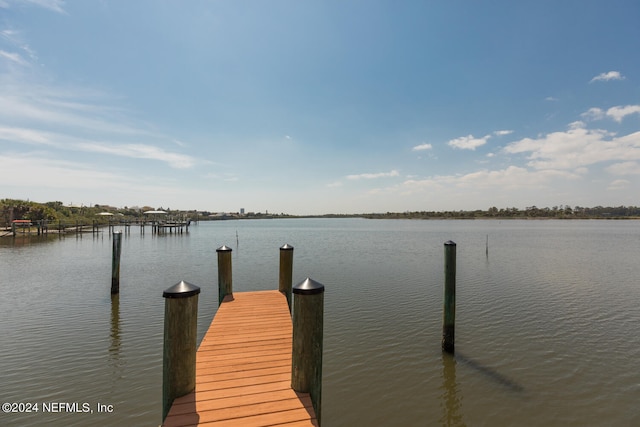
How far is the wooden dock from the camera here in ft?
13.1

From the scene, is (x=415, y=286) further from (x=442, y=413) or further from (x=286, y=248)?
(x=442, y=413)

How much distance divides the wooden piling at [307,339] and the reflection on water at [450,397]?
3161 mm

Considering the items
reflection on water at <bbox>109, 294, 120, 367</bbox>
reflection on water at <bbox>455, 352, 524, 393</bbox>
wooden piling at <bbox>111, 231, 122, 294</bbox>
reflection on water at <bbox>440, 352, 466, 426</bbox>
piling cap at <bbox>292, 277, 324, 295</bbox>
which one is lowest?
reflection on water at <bbox>440, 352, 466, 426</bbox>

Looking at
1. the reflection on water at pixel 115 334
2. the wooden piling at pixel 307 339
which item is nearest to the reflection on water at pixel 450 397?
the wooden piling at pixel 307 339

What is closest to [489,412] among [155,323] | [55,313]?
[155,323]

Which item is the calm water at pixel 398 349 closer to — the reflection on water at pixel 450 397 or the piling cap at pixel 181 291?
the reflection on water at pixel 450 397

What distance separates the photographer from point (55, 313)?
11914mm

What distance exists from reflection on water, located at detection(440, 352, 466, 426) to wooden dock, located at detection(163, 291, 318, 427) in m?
3.46

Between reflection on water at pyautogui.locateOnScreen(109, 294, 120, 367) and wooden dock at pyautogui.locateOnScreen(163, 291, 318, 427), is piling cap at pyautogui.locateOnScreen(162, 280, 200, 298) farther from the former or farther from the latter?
reflection on water at pyautogui.locateOnScreen(109, 294, 120, 367)

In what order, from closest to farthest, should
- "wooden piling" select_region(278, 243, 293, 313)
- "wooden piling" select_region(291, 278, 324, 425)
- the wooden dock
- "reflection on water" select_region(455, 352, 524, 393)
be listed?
1. the wooden dock
2. "wooden piling" select_region(291, 278, 324, 425)
3. "reflection on water" select_region(455, 352, 524, 393)
4. "wooden piling" select_region(278, 243, 293, 313)

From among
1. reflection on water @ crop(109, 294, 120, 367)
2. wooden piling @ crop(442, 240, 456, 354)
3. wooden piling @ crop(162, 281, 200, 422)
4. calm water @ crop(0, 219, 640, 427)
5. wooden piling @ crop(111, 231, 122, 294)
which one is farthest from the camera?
wooden piling @ crop(111, 231, 122, 294)

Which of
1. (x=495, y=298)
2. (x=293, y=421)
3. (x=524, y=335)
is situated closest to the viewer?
(x=293, y=421)

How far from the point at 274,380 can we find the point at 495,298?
13487mm

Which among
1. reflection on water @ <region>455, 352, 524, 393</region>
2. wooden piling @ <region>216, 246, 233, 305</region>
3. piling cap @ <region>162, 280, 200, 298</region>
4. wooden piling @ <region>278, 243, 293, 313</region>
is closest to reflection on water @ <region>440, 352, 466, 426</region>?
reflection on water @ <region>455, 352, 524, 393</region>
